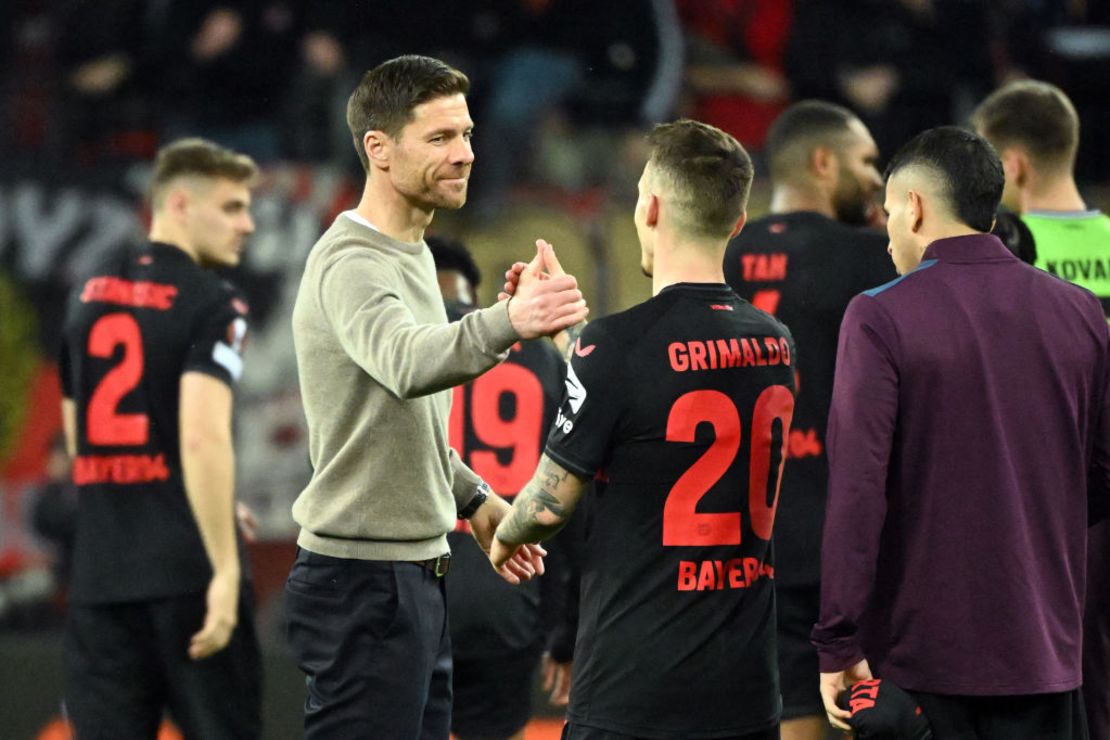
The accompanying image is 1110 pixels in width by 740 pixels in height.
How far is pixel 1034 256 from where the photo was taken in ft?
13.5

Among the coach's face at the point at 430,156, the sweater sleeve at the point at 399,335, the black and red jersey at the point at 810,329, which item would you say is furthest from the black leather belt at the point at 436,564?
the black and red jersey at the point at 810,329

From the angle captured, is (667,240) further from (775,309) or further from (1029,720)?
(775,309)

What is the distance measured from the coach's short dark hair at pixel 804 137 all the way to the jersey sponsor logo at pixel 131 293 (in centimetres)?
195

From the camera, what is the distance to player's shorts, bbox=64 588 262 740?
4.65 metres

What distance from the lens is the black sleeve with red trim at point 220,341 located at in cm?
474

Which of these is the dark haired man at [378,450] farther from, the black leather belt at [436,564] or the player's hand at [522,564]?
the player's hand at [522,564]

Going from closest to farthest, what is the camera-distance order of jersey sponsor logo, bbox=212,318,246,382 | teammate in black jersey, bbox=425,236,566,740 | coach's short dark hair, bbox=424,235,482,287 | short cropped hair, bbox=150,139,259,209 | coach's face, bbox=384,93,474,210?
1. coach's face, bbox=384,93,474,210
2. teammate in black jersey, bbox=425,236,566,740
3. coach's short dark hair, bbox=424,235,482,287
4. jersey sponsor logo, bbox=212,318,246,382
5. short cropped hair, bbox=150,139,259,209

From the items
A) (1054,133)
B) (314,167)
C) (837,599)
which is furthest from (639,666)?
(314,167)

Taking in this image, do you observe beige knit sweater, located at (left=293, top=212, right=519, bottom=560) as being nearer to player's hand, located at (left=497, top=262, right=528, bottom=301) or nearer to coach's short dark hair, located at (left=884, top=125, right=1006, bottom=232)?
player's hand, located at (left=497, top=262, right=528, bottom=301)

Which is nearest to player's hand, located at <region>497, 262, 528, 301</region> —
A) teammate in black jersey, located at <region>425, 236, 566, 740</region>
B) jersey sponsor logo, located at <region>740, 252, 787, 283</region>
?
teammate in black jersey, located at <region>425, 236, 566, 740</region>

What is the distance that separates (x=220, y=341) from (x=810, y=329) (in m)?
1.82

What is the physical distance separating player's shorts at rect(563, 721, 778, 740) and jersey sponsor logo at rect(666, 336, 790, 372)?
2.31 ft

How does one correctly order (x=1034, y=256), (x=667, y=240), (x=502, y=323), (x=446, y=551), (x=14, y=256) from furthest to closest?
(x=14, y=256)
(x=1034, y=256)
(x=446, y=551)
(x=667, y=240)
(x=502, y=323)

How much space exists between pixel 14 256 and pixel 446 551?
21.4ft
